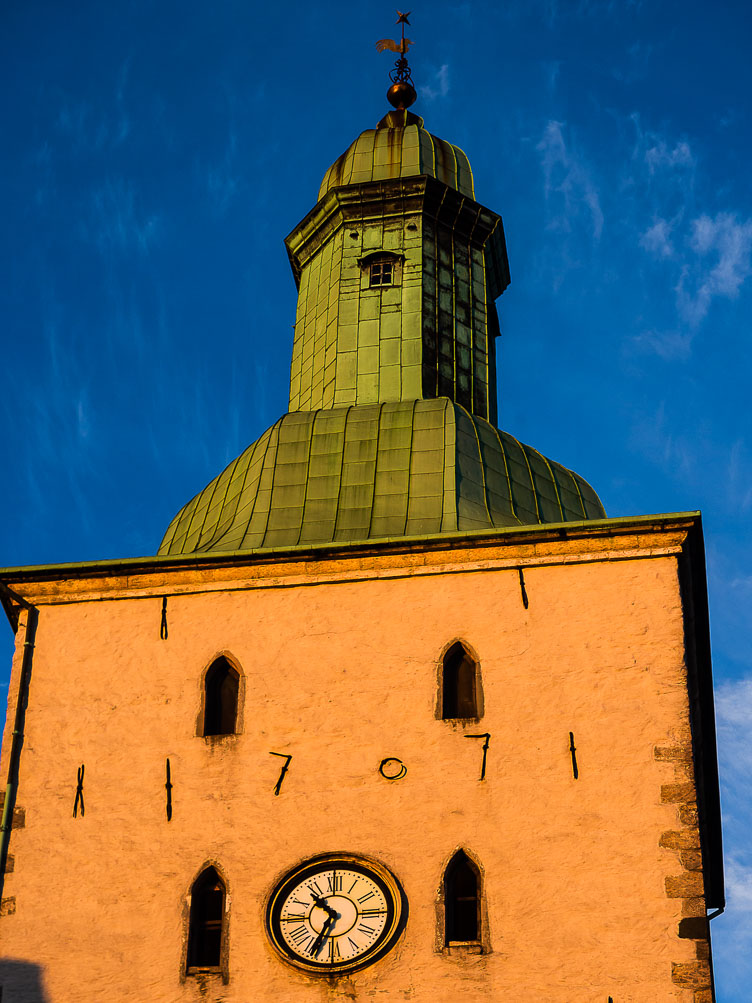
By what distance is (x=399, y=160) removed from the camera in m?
26.4

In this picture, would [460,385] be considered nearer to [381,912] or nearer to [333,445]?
[333,445]

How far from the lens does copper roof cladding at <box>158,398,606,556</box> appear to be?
21.2 metres

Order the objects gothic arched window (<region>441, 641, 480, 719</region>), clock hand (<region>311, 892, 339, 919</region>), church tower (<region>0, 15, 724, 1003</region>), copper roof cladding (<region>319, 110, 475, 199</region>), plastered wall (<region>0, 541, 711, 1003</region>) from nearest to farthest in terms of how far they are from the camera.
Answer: plastered wall (<region>0, 541, 711, 1003</region>), church tower (<region>0, 15, 724, 1003</region>), clock hand (<region>311, 892, 339, 919</region>), gothic arched window (<region>441, 641, 480, 719</region>), copper roof cladding (<region>319, 110, 475, 199</region>)

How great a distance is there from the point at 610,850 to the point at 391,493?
17.1 ft

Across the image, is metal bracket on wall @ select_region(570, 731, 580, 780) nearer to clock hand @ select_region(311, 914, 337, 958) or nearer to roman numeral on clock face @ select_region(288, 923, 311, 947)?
clock hand @ select_region(311, 914, 337, 958)

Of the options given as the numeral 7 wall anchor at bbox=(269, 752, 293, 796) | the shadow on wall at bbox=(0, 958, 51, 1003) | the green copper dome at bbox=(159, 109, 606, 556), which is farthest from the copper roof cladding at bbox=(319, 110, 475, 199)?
the shadow on wall at bbox=(0, 958, 51, 1003)

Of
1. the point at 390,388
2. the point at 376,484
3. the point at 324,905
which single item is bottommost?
the point at 324,905

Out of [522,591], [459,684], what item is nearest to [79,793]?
[459,684]

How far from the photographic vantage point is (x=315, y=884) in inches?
730

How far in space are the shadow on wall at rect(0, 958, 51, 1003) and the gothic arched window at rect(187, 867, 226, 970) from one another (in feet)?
5.01

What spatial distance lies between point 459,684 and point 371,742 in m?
1.14

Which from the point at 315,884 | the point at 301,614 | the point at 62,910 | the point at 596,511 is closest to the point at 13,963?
the point at 62,910

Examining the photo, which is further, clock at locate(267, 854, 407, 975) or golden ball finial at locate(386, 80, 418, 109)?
golden ball finial at locate(386, 80, 418, 109)

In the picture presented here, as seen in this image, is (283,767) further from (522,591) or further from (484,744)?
(522,591)
